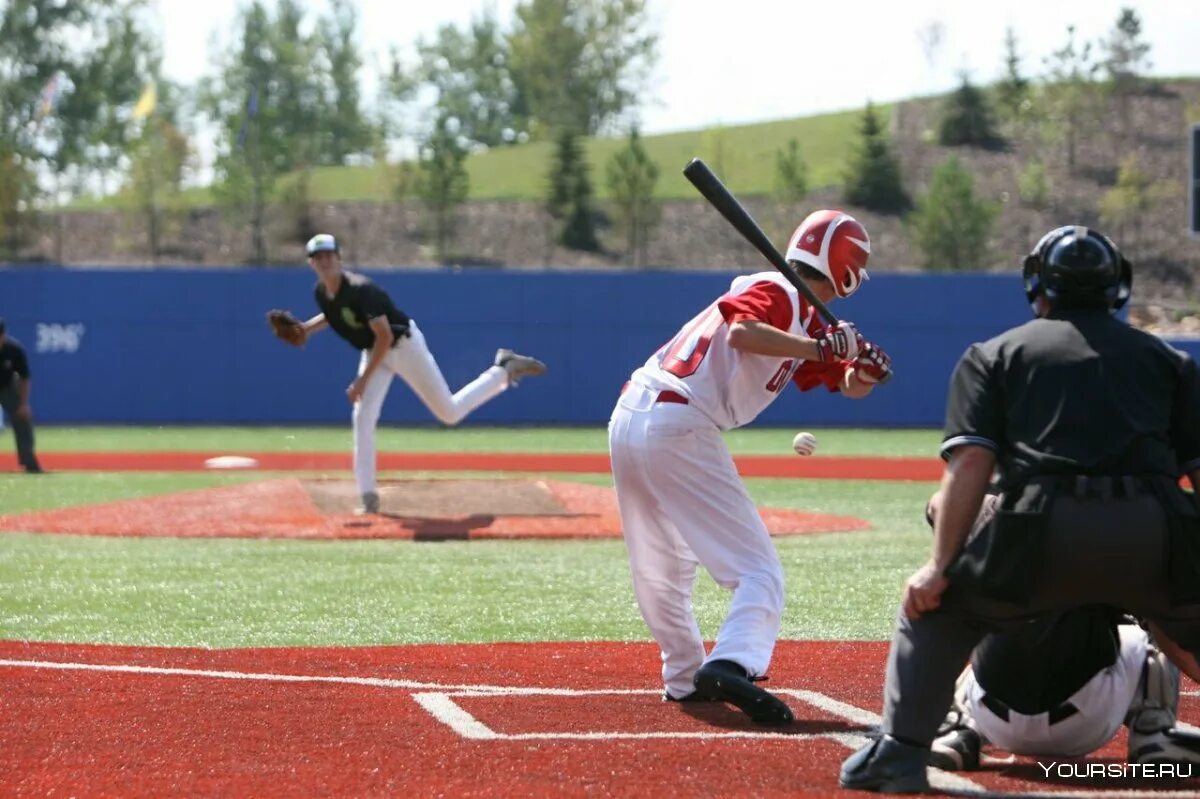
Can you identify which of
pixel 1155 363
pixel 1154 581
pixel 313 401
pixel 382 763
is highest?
pixel 1155 363

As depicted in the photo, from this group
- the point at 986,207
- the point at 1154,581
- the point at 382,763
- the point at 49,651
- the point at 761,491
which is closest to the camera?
the point at 1154,581

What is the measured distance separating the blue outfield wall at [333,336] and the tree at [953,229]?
429 inches

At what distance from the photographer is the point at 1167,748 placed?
17.7 ft

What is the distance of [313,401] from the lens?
32.4m

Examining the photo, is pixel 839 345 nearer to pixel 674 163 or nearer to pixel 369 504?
pixel 369 504

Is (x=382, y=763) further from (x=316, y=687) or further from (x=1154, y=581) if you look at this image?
(x=1154, y=581)

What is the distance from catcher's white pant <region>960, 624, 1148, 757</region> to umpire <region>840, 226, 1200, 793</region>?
1.42 feet

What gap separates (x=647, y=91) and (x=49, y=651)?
6909cm

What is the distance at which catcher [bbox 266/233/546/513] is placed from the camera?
46.3 feet

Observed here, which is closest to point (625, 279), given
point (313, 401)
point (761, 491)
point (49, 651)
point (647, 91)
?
point (313, 401)

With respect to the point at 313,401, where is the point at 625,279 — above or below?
above

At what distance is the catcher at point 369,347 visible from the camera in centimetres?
1410

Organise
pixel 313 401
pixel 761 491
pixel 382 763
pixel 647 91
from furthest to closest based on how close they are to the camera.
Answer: pixel 647 91 → pixel 313 401 → pixel 761 491 → pixel 382 763

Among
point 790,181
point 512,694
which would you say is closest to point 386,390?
point 512,694
